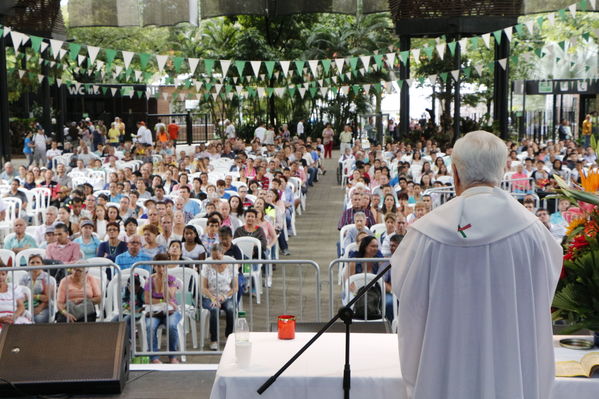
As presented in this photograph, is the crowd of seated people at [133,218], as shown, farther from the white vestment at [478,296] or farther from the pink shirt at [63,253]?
the white vestment at [478,296]

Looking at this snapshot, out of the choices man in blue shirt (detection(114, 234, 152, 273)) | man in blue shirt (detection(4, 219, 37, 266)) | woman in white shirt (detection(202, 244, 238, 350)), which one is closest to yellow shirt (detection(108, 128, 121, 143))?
man in blue shirt (detection(4, 219, 37, 266))

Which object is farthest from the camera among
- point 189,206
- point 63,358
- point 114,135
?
point 114,135

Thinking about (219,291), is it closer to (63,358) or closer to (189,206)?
(63,358)

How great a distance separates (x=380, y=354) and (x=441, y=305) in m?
0.82

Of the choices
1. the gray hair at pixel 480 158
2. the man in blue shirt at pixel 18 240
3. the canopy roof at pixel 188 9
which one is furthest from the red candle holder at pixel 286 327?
the canopy roof at pixel 188 9

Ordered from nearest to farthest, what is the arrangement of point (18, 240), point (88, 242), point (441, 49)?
point (88, 242) < point (18, 240) < point (441, 49)

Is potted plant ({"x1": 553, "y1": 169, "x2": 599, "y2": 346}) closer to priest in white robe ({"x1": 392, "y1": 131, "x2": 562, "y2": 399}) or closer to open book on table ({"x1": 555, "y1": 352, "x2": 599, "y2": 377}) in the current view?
open book on table ({"x1": 555, "y1": 352, "x2": 599, "y2": 377})

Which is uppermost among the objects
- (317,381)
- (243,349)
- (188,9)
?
(188,9)

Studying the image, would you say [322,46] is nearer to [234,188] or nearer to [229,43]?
[229,43]

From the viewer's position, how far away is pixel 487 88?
51.8 m

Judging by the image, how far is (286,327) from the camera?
4449 millimetres

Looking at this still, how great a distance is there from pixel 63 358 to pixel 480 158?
3468mm

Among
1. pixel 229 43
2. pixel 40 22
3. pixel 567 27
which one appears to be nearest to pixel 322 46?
pixel 229 43

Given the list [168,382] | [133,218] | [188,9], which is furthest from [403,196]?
[168,382]
